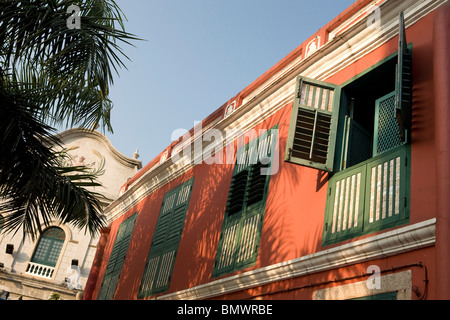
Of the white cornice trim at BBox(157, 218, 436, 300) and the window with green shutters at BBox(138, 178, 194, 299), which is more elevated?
the window with green shutters at BBox(138, 178, 194, 299)

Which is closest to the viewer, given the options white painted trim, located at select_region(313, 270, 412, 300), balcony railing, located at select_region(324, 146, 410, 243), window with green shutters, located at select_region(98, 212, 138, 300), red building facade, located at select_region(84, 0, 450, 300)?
white painted trim, located at select_region(313, 270, 412, 300)

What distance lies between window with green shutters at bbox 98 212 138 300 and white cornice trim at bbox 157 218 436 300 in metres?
4.83

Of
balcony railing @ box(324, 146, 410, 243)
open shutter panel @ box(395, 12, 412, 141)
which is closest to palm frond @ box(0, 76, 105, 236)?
balcony railing @ box(324, 146, 410, 243)

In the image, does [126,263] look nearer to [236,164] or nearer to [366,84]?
[236,164]

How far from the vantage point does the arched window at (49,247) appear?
68.0 ft

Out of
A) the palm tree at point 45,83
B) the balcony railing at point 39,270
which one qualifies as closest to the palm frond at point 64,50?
the palm tree at point 45,83

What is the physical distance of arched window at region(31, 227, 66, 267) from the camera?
20719 mm

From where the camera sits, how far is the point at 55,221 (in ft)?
69.8

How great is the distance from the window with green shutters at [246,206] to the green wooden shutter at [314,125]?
1.35m

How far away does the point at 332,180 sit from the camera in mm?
6203

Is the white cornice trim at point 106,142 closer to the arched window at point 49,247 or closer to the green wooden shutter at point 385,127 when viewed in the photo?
the arched window at point 49,247

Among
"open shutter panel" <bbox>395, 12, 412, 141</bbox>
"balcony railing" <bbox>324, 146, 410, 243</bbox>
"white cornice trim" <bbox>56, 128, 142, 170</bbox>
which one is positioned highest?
"white cornice trim" <bbox>56, 128, 142, 170</bbox>

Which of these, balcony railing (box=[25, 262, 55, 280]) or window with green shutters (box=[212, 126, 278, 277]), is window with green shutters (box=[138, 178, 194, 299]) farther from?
balcony railing (box=[25, 262, 55, 280])

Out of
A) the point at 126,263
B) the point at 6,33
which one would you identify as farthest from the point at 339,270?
the point at 126,263
